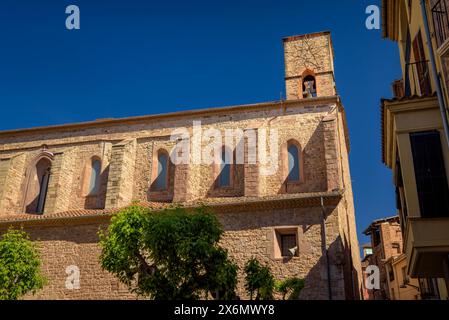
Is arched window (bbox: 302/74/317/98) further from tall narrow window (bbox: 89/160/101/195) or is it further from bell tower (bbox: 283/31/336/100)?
tall narrow window (bbox: 89/160/101/195)

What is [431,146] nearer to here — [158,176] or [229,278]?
[229,278]

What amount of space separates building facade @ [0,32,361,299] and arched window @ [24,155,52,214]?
0.19ft

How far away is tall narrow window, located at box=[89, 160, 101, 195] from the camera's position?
20727mm

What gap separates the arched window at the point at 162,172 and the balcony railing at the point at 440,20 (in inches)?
535

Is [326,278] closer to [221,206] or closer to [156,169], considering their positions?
[221,206]

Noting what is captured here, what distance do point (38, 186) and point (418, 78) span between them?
60.7 feet

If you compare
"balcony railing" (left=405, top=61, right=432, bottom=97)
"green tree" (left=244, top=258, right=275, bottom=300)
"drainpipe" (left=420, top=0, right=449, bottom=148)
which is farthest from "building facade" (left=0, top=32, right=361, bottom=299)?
"drainpipe" (left=420, top=0, right=449, bottom=148)

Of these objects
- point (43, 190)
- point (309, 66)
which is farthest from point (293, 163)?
point (43, 190)

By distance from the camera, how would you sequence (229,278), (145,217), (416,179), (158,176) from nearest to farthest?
(416,179), (229,278), (145,217), (158,176)

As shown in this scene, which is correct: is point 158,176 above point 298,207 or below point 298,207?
above

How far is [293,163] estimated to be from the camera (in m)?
18.5

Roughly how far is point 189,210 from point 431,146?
10.4 meters

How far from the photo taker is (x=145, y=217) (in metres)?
13.0

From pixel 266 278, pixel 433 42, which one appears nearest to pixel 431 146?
pixel 433 42
